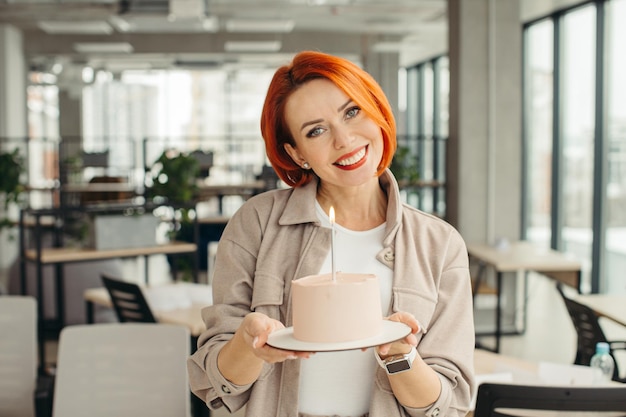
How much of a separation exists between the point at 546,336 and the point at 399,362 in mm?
5520

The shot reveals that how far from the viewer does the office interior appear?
674cm

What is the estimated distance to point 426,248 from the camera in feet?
4.64

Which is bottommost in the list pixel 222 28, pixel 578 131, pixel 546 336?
pixel 546 336

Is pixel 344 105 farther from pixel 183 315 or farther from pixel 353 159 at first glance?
pixel 183 315

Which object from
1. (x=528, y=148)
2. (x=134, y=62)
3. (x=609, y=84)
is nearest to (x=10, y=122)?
(x=134, y=62)

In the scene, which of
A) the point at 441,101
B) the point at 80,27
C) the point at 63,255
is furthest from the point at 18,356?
the point at 441,101

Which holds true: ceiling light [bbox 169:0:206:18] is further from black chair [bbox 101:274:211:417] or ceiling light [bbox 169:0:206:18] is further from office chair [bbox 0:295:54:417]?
office chair [bbox 0:295:54:417]

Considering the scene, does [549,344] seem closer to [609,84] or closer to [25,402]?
[609,84]

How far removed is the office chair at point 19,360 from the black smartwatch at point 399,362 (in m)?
2.13

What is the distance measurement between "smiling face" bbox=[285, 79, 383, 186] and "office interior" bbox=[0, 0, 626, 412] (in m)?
5.13

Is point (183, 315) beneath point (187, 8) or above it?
beneath

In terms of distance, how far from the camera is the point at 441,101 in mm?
12703

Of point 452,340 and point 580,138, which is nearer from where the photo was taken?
point 452,340

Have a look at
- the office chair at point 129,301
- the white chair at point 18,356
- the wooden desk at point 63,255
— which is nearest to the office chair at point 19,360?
the white chair at point 18,356
